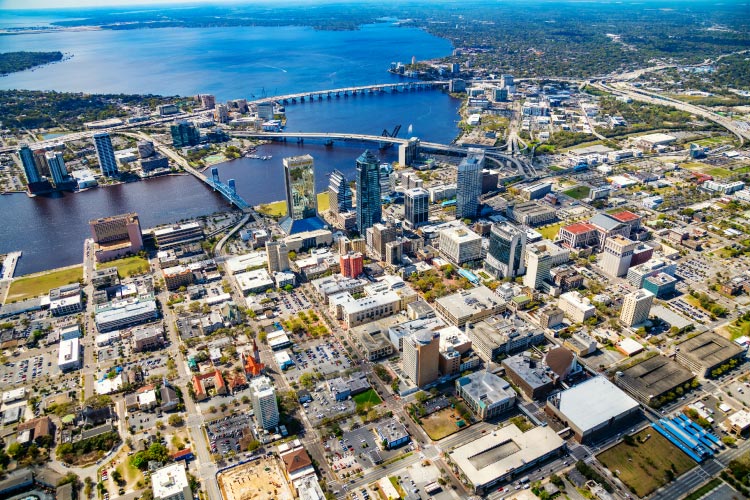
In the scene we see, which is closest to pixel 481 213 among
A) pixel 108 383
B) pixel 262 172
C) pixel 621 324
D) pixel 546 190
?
pixel 546 190

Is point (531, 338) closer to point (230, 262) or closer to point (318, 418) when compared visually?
point (318, 418)

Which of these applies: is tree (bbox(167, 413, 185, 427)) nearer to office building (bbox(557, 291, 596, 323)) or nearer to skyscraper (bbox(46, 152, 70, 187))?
office building (bbox(557, 291, 596, 323))

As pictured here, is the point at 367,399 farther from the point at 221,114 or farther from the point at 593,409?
the point at 221,114

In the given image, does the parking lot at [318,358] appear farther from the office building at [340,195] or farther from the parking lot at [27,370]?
the office building at [340,195]

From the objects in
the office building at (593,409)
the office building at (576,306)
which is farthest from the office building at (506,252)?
the office building at (593,409)

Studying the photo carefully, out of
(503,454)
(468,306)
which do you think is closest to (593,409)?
(503,454)
